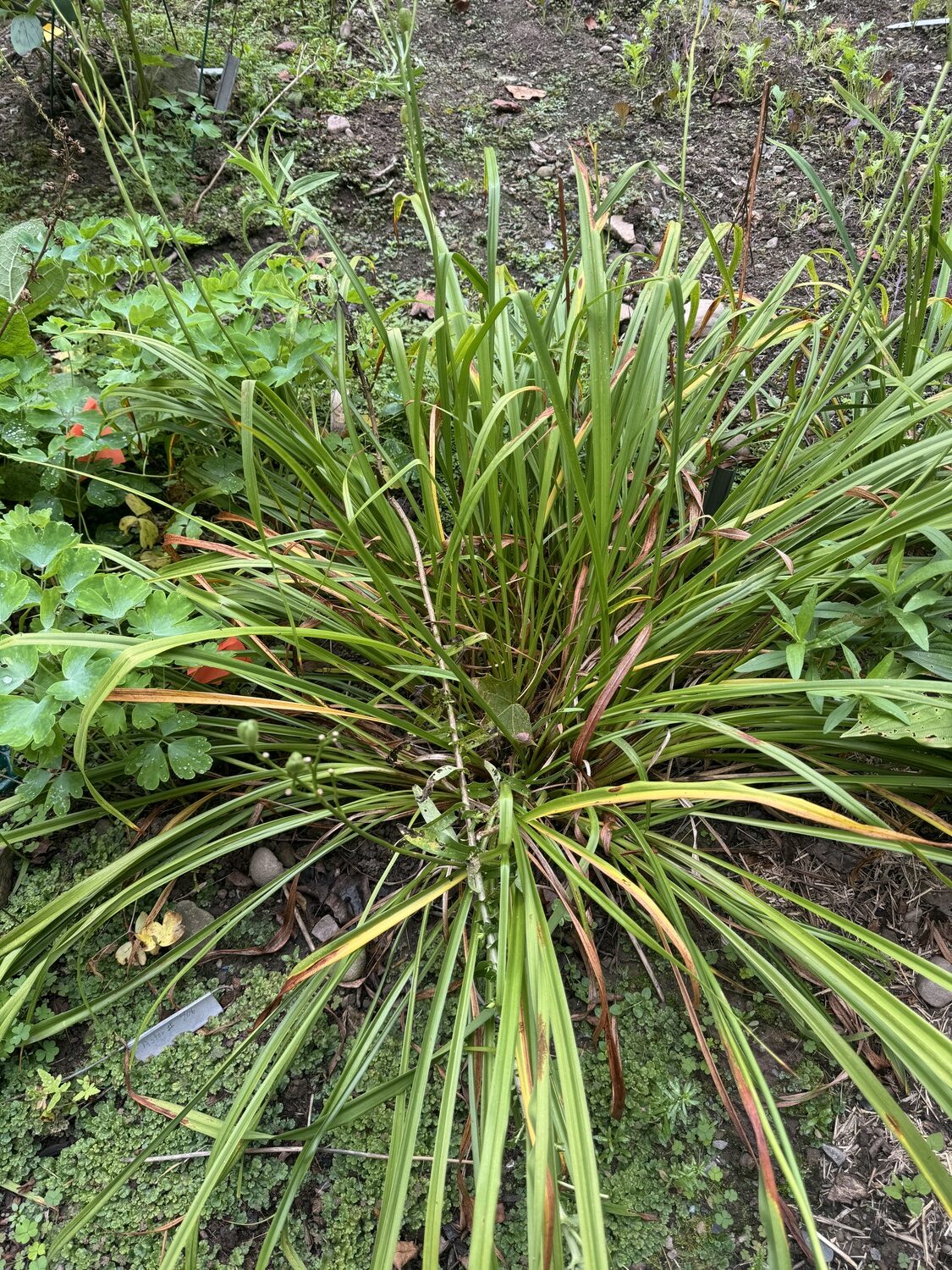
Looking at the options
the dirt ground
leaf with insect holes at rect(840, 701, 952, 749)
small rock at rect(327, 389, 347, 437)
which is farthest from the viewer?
the dirt ground

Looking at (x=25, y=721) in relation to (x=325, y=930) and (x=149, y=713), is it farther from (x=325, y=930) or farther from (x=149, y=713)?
(x=325, y=930)

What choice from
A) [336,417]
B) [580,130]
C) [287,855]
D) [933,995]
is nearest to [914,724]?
[933,995]

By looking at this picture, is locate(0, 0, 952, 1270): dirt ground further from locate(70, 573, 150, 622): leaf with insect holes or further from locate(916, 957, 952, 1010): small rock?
locate(916, 957, 952, 1010): small rock

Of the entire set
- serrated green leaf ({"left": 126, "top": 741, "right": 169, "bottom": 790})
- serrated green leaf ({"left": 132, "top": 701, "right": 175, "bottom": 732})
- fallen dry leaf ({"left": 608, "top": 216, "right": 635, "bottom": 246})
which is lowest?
serrated green leaf ({"left": 126, "top": 741, "right": 169, "bottom": 790})

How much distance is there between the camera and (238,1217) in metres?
1.13

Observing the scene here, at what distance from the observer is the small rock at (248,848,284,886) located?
1421 millimetres

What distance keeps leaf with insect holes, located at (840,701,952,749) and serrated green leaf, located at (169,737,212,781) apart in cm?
99

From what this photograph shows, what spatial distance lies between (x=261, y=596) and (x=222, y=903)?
0.58m

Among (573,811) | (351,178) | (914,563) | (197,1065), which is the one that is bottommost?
(197,1065)

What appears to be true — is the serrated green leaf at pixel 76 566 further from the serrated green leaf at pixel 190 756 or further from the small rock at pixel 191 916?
the small rock at pixel 191 916

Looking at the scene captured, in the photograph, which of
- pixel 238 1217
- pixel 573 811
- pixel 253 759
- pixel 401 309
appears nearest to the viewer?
pixel 238 1217

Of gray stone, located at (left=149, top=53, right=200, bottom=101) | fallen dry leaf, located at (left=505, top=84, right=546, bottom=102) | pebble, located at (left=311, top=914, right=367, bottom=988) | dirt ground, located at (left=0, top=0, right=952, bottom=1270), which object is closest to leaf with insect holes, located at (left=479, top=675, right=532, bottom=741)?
pebble, located at (left=311, top=914, right=367, bottom=988)

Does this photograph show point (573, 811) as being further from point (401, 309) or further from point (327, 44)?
point (327, 44)

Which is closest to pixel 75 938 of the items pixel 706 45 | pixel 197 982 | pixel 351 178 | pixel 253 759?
pixel 197 982
